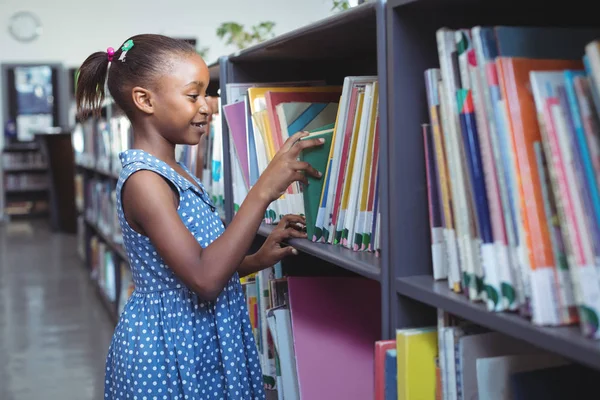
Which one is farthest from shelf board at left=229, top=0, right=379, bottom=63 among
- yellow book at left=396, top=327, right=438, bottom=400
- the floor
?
the floor

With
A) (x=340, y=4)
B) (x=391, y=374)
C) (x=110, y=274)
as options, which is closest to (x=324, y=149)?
(x=391, y=374)

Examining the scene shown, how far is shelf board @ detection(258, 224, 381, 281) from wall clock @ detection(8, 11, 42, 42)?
882cm

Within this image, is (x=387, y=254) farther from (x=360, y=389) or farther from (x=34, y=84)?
(x=34, y=84)

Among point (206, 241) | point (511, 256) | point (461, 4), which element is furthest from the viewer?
point (206, 241)

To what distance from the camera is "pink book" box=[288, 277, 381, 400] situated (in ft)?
4.48

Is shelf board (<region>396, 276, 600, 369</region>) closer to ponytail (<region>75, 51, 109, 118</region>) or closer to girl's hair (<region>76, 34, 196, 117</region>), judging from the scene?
girl's hair (<region>76, 34, 196, 117</region>)

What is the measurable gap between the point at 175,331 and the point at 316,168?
1.38 ft

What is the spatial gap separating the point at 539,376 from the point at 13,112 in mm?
9800

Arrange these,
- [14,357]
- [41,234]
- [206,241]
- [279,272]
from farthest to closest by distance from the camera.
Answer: [41,234]
[14,357]
[279,272]
[206,241]

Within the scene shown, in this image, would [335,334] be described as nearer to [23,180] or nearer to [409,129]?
[409,129]

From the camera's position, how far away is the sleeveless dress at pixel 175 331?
134cm

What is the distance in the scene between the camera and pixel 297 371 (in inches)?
54.1

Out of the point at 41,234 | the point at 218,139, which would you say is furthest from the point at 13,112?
the point at 218,139

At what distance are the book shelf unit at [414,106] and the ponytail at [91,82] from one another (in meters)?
0.80
